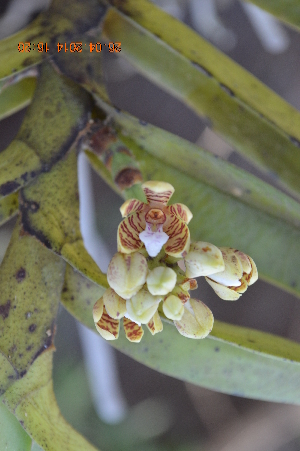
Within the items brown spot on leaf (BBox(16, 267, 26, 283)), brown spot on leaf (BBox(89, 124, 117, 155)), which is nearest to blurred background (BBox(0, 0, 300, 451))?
brown spot on leaf (BBox(89, 124, 117, 155))

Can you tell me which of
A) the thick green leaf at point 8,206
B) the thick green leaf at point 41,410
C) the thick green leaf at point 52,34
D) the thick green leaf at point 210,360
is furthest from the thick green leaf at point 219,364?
the thick green leaf at point 52,34

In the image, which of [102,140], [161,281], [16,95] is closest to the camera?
[161,281]

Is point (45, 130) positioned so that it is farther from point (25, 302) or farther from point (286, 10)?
point (286, 10)

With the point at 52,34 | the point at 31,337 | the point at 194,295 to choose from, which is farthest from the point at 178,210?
the point at 194,295

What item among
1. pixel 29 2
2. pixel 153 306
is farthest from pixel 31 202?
pixel 29 2

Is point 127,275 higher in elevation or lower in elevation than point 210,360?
higher

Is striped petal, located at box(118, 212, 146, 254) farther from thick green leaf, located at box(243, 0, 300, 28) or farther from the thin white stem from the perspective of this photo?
the thin white stem
